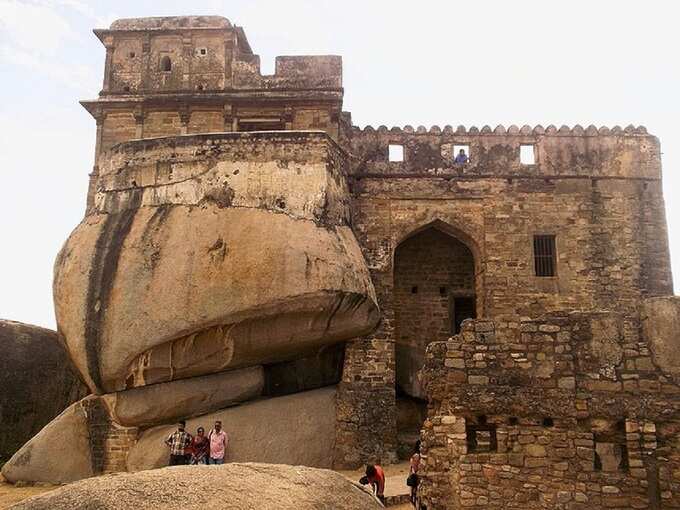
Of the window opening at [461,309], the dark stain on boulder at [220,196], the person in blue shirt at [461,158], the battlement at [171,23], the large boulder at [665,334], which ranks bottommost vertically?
the large boulder at [665,334]

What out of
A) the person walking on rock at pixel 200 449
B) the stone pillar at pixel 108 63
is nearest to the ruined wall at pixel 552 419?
the person walking on rock at pixel 200 449

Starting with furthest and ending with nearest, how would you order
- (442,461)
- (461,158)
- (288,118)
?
1. (288,118)
2. (461,158)
3. (442,461)

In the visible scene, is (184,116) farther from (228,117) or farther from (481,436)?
(481,436)

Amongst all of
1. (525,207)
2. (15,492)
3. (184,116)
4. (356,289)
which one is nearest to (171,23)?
(184,116)

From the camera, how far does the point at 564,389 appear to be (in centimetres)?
663

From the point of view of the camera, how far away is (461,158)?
14742 mm

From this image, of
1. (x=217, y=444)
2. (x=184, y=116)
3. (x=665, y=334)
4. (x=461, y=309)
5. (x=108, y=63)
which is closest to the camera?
(x=665, y=334)

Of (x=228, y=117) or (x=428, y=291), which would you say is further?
(x=428, y=291)

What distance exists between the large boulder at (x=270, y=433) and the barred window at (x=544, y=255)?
5.72 meters

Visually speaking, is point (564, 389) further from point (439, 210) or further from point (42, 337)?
point (42, 337)

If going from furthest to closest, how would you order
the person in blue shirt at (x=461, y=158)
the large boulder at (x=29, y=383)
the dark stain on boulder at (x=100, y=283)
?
the person in blue shirt at (x=461, y=158) < the large boulder at (x=29, y=383) < the dark stain on boulder at (x=100, y=283)

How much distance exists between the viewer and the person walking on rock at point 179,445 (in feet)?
34.3

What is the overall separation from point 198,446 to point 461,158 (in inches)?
337

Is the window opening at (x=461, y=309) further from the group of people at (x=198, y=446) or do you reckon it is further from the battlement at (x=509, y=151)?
the group of people at (x=198, y=446)
